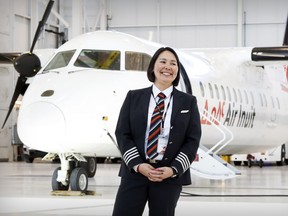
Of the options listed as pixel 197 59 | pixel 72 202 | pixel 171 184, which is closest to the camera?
pixel 171 184

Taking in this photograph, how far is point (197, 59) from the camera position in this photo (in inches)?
570

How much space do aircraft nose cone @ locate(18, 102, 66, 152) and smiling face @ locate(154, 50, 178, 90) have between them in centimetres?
569

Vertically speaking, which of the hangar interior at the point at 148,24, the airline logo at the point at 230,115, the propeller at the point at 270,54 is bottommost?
the airline logo at the point at 230,115

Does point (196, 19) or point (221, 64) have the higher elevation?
point (196, 19)

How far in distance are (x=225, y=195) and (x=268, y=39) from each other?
20.8 metres

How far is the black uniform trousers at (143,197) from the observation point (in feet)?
13.4

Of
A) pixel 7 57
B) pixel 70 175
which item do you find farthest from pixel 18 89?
pixel 70 175

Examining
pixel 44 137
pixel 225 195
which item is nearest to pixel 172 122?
pixel 44 137

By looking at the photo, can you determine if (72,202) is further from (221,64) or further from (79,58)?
(221,64)

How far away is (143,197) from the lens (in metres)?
4.11

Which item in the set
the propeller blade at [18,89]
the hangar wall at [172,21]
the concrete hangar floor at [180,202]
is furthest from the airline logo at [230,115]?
the hangar wall at [172,21]

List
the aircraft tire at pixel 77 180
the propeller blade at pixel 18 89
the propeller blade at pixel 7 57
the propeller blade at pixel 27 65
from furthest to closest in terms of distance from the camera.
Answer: the propeller blade at pixel 7 57 < the propeller blade at pixel 18 89 < the propeller blade at pixel 27 65 < the aircraft tire at pixel 77 180

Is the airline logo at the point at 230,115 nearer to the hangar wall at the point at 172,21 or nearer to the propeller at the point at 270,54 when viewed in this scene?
the propeller at the point at 270,54

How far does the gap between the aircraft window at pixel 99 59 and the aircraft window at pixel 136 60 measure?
0.57 feet
